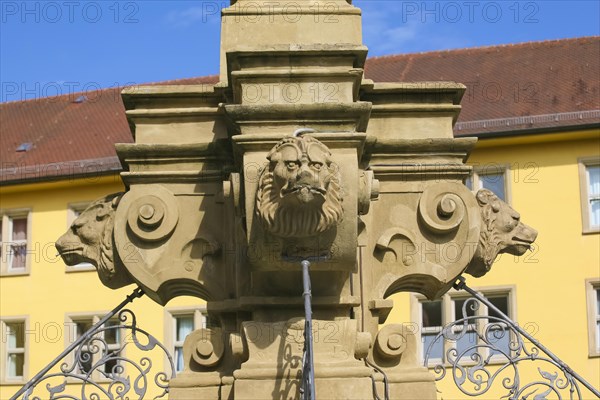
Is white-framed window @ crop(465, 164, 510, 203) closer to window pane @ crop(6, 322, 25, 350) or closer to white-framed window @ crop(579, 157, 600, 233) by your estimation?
white-framed window @ crop(579, 157, 600, 233)

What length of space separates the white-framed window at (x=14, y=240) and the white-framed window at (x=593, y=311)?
1427 cm

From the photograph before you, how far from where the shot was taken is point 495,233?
20.2 feet

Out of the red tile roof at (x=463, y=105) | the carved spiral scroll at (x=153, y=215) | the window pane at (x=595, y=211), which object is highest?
the red tile roof at (x=463, y=105)

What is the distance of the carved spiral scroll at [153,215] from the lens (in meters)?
6.00

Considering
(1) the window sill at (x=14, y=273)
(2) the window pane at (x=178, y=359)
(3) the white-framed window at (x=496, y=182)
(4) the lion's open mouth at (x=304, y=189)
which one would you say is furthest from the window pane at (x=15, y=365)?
(4) the lion's open mouth at (x=304, y=189)

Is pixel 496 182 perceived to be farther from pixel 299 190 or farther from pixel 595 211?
pixel 299 190

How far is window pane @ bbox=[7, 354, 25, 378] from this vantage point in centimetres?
3409

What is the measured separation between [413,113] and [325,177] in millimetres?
1003

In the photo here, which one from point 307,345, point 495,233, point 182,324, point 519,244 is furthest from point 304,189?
point 182,324

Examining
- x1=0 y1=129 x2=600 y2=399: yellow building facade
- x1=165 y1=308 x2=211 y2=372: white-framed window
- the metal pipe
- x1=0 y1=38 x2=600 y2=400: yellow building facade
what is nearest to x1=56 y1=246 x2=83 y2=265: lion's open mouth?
the metal pipe

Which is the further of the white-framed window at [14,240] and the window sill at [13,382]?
the white-framed window at [14,240]

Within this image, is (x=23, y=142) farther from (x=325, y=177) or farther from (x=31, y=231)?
(x=325, y=177)

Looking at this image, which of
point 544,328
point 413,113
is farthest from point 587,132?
point 413,113

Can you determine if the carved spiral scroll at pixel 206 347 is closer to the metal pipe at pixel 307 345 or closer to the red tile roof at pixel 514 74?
the metal pipe at pixel 307 345
